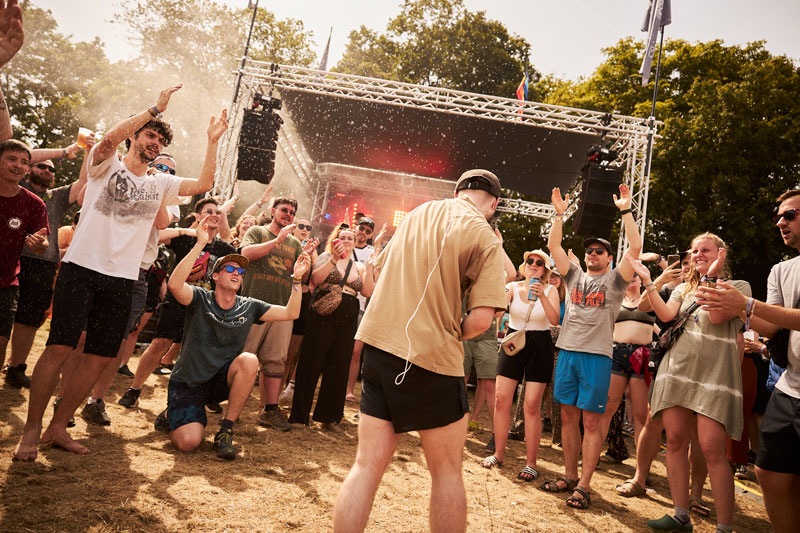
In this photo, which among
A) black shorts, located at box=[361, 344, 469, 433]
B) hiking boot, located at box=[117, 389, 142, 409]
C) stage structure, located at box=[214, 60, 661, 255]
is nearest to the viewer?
black shorts, located at box=[361, 344, 469, 433]

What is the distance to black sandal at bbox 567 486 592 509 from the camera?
3775 millimetres

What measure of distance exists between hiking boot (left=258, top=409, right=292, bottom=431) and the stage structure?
25.4 ft

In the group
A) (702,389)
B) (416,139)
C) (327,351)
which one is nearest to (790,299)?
(702,389)

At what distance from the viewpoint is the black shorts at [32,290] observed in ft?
15.2

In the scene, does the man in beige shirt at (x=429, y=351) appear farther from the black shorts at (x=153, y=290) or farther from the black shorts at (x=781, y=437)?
the black shorts at (x=153, y=290)

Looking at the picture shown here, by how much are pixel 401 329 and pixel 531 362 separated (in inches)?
111

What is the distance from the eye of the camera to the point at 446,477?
2.15 m

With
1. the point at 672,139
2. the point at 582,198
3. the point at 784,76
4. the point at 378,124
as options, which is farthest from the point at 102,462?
the point at 784,76

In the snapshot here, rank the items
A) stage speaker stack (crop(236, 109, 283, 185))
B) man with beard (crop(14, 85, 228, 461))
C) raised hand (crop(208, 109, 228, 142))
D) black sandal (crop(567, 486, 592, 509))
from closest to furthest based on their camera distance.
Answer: man with beard (crop(14, 85, 228, 461))
raised hand (crop(208, 109, 228, 142))
black sandal (crop(567, 486, 592, 509))
stage speaker stack (crop(236, 109, 283, 185))

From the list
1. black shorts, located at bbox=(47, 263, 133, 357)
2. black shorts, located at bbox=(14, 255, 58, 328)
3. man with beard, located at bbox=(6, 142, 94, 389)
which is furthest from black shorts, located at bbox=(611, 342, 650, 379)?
black shorts, located at bbox=(14, 255, 58, 328)

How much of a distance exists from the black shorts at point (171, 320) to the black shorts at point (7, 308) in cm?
120

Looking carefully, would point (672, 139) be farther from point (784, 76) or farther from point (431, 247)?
point (431, 247)

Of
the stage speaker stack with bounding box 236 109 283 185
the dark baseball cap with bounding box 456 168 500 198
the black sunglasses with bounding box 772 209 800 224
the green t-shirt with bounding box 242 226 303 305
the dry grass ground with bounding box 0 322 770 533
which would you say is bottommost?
the dry grass ground with bounding box 0 322 770 533

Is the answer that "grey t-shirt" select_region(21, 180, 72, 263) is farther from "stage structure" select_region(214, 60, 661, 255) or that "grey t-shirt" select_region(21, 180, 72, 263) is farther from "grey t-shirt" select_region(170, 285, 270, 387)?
"stage structure" select_region(214, 60, 661, 255)
